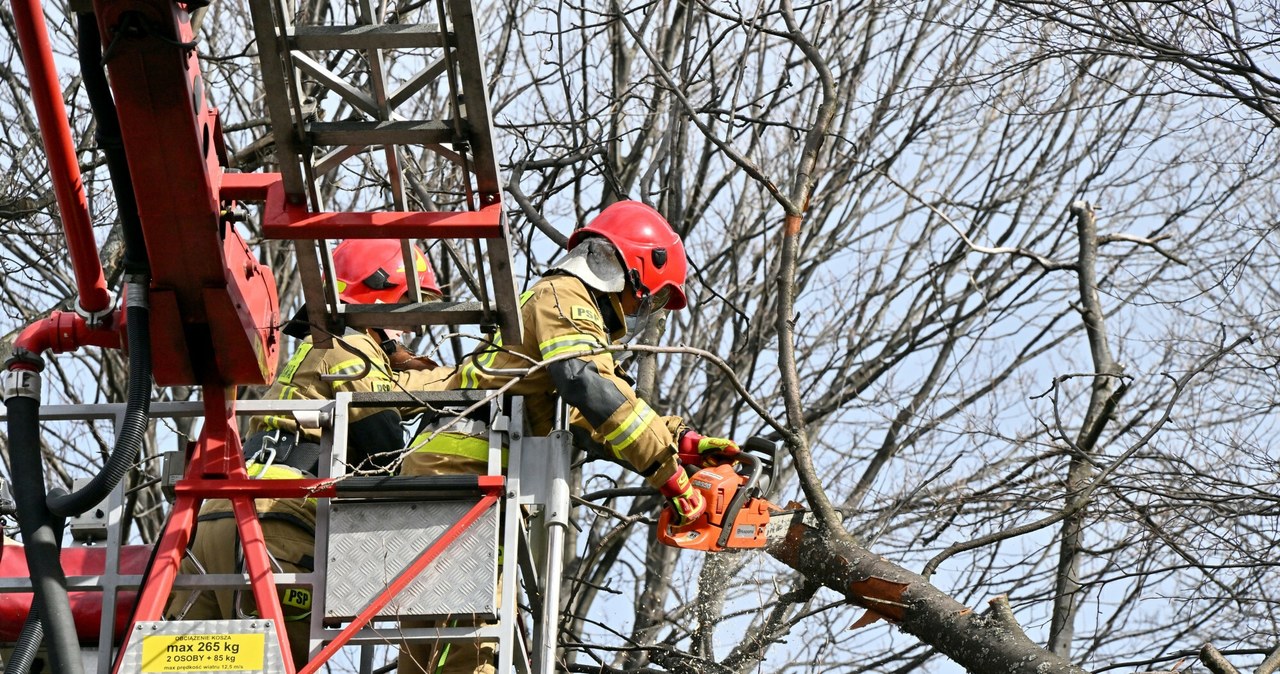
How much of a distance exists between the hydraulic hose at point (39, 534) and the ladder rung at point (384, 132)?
52.1 inches

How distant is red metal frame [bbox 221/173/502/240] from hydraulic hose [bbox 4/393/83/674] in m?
1.03

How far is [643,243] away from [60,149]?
2.30m

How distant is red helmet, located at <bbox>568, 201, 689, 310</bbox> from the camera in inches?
231

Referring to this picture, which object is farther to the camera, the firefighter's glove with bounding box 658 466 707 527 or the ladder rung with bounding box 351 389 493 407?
the firefighter's glove with bounding box 658 466 707 527

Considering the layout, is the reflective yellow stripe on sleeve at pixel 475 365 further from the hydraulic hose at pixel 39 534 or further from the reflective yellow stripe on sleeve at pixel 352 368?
the hydraulic hose at pixel 39 534

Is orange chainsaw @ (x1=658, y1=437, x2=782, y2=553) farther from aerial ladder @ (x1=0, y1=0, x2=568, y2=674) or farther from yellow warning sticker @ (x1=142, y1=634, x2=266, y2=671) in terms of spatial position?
yellow warning sticker @ (x1=142, y1=634, x2=266, y2=671)

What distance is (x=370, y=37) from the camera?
4203 millimetres

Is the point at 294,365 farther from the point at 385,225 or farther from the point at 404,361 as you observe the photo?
the point at 385,225

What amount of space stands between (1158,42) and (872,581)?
7.90ft

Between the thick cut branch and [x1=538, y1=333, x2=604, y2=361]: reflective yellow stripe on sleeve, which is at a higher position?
[x1=538, y1=333, x2=604, y2=361]: reflective yellow stripe on sleeve

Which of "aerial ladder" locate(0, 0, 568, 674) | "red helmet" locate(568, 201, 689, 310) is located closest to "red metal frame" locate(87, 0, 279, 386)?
"aerial ladder" locate(0, 0, 568, 674)

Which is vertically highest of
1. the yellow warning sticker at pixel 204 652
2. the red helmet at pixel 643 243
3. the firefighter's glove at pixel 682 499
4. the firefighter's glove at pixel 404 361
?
the red helmet at pixel 643 243

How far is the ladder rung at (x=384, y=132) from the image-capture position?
443 cm

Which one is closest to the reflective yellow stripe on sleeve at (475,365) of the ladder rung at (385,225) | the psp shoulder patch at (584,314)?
the psp shoulder patch at (584,314)
